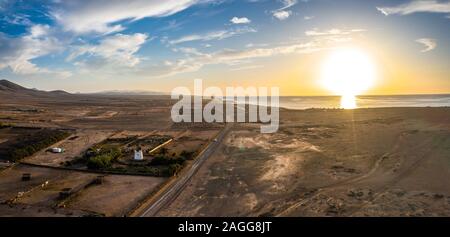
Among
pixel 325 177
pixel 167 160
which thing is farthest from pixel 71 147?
pixel 325 177

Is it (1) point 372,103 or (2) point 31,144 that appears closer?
(2) point 31,144

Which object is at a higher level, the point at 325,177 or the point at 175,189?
the point at 325,177

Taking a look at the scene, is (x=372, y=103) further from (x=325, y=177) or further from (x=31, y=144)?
(x=31, y=144)

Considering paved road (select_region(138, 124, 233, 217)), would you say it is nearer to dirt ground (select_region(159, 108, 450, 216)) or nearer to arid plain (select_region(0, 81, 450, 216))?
arid plain (select_region(0, 81, 450, 216))

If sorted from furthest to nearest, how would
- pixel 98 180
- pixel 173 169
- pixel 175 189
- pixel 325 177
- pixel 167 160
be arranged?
pixel 167 160
pixel 173 169
pixel 325 177
pixel 98 180
pixel 175 189

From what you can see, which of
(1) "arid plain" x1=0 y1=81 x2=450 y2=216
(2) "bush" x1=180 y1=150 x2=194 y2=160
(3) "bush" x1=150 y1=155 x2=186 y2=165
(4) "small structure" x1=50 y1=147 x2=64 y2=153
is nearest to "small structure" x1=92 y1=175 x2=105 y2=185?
(1) "arid plain" x1=0 y1=81 x2=450 y2=216

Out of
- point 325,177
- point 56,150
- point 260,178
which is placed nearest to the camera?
point 325,177
